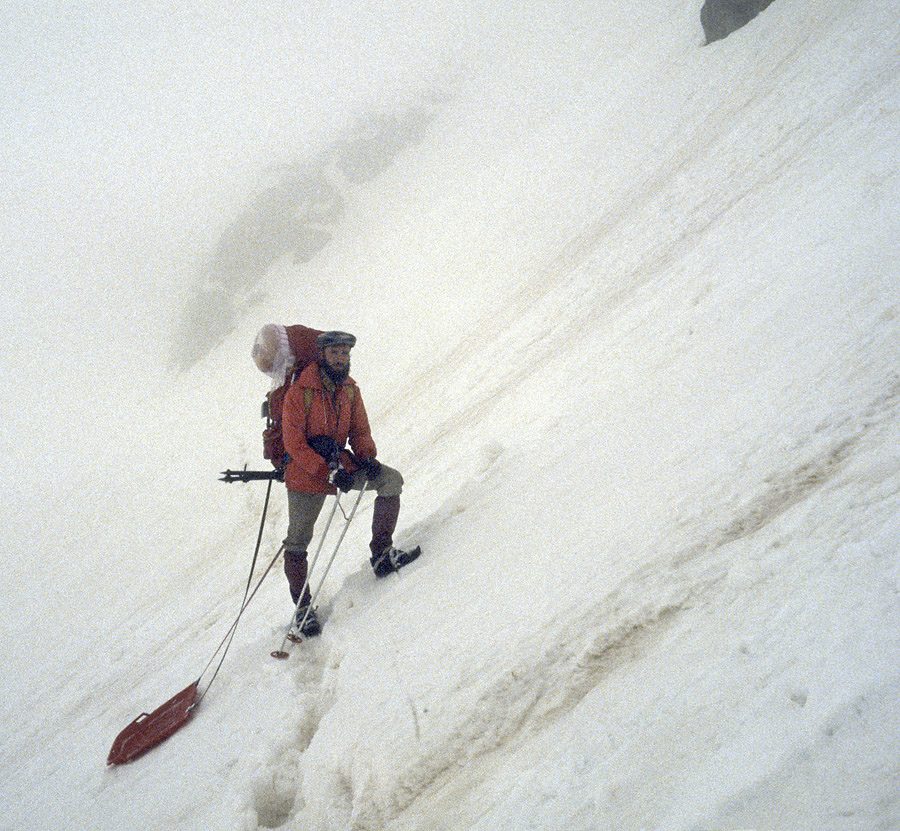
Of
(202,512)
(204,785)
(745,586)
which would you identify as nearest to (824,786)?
(745,586)

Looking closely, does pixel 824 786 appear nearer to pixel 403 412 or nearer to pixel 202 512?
pixel 403 412

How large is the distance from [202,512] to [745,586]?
41.4 feet

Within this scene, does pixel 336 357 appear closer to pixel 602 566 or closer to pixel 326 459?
pixel 326 459

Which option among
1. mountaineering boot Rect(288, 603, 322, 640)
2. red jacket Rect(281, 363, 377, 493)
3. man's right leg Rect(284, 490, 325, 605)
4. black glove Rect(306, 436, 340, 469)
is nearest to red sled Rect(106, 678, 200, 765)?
mountaineering boot Rect(288, 603, 322, 640)

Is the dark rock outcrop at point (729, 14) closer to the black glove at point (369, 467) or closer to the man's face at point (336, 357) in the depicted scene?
the man's face at point (336, 357)

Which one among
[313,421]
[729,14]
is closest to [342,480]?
[313,421]

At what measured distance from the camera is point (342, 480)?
4082 millimetres

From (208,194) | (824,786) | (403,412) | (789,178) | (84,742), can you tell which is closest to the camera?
(824,786)

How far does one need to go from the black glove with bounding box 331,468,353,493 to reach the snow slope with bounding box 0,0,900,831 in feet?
3.30

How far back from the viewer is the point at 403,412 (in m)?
11.0

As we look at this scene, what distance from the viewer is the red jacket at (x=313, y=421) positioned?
13.2 feet

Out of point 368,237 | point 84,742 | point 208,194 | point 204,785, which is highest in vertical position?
point 208,194

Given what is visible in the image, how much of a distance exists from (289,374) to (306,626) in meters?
2.22

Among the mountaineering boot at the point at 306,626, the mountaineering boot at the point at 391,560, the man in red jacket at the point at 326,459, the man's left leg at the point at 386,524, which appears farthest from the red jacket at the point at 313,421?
the mountaineering boot at the point at 306,626
